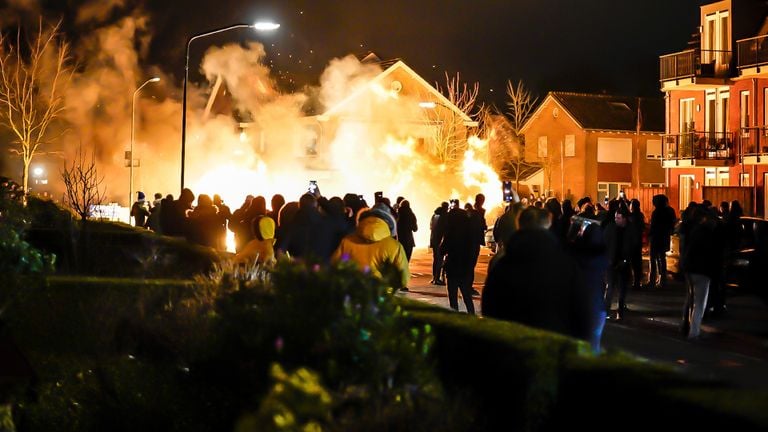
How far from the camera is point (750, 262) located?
52.3ft

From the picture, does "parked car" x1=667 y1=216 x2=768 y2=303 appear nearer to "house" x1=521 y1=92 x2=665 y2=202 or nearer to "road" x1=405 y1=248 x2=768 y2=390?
"road" x1=405 y1=248 x2=768 y2=390

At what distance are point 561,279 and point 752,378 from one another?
471 centimetres

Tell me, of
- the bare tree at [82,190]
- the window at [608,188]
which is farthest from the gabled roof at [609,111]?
the bare tree at [82,190]

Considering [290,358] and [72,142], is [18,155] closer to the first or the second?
[72,142]

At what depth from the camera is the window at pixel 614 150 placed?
6144cm

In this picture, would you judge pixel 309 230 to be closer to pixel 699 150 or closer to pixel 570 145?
pixel 699 150

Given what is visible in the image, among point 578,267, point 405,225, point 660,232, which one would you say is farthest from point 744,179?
point 578,267

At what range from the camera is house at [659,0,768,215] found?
36.2 metres

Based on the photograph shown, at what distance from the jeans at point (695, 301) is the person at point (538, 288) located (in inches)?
242

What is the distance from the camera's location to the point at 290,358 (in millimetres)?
5789

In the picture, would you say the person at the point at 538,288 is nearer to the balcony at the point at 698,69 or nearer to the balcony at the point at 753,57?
the balcony at the point at 753,57

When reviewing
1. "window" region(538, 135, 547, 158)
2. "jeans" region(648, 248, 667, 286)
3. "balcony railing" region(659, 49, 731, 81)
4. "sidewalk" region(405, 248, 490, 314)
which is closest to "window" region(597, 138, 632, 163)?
"window" region(538, 135, 547, 158)

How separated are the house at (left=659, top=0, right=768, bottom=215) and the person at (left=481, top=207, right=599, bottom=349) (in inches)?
1144

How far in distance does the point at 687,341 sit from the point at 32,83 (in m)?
33.1
